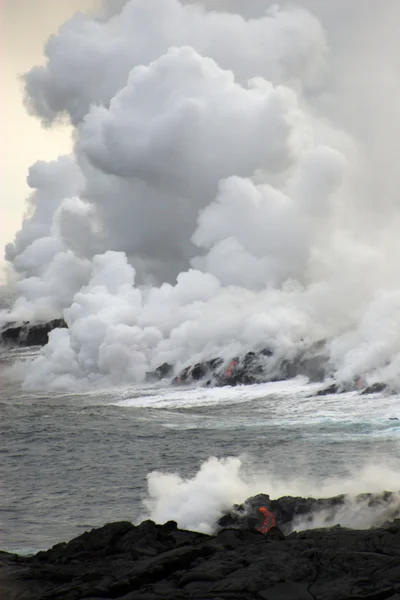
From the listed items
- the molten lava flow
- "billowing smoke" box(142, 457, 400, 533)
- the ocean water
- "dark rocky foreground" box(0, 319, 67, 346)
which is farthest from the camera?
"dark rocky foreground" box(0, 319, 67, 346)

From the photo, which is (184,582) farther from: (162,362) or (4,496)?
(162,362)

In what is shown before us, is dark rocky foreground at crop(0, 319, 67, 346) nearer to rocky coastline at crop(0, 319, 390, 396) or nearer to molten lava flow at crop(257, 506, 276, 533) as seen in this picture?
rocky coastline at crop(0, 319, 390, 396)

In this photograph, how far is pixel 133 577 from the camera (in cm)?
2336

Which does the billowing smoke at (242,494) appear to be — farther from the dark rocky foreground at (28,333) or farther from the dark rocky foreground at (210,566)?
the dark rocky foreground at (28,333)

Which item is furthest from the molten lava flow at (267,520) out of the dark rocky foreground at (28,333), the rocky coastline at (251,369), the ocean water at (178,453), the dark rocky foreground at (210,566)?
the dark rocky foreground at (28,333)

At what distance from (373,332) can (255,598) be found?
74.0 metres

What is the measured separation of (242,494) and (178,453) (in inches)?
782

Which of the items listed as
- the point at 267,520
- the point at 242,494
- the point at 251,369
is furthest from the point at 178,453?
the point at 251,369

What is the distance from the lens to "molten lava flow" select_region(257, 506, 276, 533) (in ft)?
107

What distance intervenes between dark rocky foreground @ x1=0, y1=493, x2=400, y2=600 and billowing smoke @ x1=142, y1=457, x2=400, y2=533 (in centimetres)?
352

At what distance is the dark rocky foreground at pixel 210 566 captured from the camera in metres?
21.8

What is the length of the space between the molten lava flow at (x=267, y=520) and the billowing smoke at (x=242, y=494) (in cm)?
83

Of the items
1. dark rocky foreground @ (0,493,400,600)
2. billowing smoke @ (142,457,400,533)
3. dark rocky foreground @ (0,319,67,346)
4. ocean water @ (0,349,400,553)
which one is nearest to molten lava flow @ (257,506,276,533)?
billowing smoke @ (142,457,400,533)

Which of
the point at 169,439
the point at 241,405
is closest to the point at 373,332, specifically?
the point at 241,405
